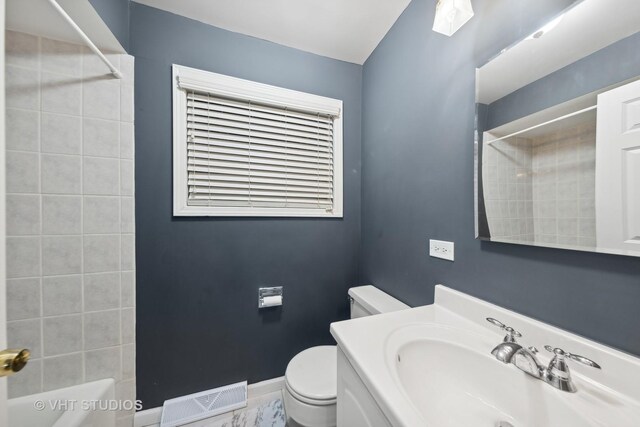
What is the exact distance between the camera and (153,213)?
48.5 inches

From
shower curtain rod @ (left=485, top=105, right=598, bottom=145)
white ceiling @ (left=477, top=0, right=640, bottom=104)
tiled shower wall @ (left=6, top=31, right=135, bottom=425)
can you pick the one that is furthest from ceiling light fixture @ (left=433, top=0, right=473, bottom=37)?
tiled shower wall @ (left=6, top=31, right=135, bottom=425)

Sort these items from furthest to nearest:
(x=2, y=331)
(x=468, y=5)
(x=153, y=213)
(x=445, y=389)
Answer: (x=153, y=213) → (x=468, y=5) → (x=445, y=389) → (x=2, y=331)

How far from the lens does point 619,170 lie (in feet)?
1.68

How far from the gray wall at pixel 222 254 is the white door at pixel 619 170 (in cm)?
120

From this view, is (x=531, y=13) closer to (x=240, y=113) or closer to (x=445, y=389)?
(x=445, y=389)

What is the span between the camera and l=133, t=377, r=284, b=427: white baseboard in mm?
1207

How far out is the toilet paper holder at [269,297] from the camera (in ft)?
4.60

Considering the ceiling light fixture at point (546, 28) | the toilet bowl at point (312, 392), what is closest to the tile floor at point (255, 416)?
the toilet bowl at point (312, 392)

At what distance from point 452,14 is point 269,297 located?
168cm

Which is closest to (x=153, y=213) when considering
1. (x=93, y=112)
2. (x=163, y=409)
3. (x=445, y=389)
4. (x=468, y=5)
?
(x=93, y=112)

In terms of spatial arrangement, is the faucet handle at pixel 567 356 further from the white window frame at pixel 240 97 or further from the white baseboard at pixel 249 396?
Result: the white baseboard at pixel 249 396

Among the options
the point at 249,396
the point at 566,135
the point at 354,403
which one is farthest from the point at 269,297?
the point at 566,135

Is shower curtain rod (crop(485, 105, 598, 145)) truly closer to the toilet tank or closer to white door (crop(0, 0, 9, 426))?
the toilet tank

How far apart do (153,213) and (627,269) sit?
1.85 metres
